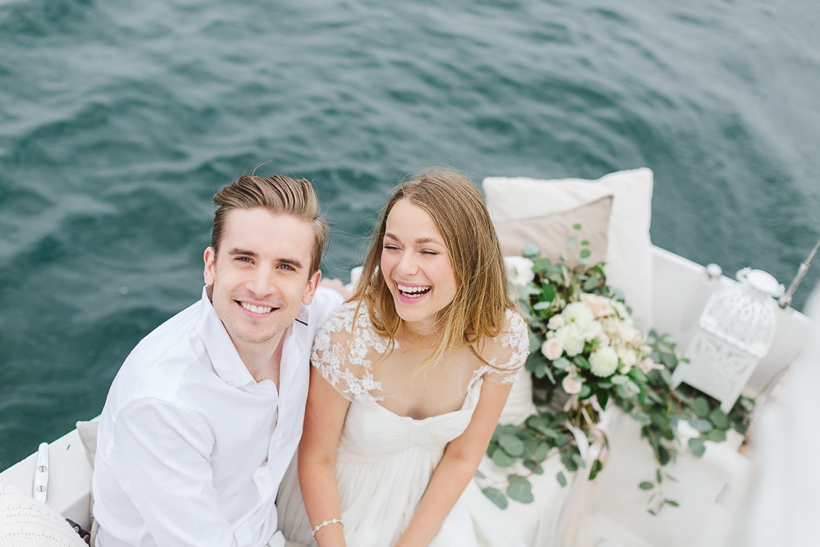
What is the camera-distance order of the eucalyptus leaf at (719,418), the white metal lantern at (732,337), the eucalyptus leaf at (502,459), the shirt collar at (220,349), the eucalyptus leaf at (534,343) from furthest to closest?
the eucalyptus leaf at (719,418) < the white metal lantern at (732,337) < the eucalyptus leaf at (534,343) < the eucalyptus leaf at (502,459) < the shirt collar at (220,349)

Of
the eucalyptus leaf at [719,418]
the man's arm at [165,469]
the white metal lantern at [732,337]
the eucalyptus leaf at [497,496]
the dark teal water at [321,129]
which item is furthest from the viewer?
the dark teal water at [321,129]

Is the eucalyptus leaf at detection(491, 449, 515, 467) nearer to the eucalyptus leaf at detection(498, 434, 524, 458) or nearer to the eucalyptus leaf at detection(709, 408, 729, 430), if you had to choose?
the eucalyptus leaf at detection(498, 434, 524, 458)

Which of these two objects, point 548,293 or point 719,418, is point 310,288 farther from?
point 719,418

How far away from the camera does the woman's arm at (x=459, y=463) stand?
208 centimetres

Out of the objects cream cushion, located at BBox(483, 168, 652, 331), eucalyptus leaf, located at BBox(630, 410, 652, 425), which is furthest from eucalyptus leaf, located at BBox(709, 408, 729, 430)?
cream cushion, located at BBox(483, 168, 652, 331)

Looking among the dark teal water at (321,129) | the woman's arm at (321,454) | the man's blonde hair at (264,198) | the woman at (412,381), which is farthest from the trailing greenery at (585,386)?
the dark teal water at (321,129)

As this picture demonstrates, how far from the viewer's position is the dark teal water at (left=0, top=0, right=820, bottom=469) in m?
3.36

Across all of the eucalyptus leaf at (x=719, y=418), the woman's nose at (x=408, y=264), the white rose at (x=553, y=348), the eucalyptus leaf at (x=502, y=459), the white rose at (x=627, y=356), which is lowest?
the eucalyptus leaf at (x=502, y=459)

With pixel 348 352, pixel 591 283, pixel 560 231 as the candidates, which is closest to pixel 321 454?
pixel 348 352

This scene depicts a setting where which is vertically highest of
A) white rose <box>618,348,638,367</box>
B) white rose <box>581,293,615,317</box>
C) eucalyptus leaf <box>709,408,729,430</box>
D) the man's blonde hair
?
the man's blonde hair

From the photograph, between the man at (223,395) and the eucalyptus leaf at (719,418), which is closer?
the man at (223,395)

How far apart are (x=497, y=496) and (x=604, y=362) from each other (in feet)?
2.16

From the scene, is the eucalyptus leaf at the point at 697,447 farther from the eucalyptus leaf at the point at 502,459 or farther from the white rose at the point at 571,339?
the eucalyptus leaf at the point at 502,459

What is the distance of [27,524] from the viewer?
141cm
